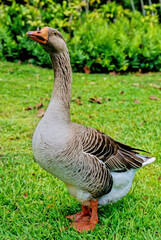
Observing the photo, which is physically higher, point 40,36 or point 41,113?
point 40,36

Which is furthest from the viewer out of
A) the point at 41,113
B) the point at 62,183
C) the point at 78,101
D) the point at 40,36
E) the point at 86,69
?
the point at 86,69

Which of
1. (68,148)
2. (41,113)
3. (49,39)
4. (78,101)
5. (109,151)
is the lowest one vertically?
(41,113)

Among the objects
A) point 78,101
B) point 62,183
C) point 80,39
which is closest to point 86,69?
point 80,39

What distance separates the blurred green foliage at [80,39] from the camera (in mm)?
8359

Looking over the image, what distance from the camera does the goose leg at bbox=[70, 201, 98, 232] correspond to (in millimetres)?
2447

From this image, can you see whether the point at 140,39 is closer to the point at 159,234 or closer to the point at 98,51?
the point at 98,51

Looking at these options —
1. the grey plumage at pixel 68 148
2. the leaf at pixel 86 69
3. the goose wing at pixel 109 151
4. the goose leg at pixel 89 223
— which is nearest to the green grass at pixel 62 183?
the goose leg at pixel 89 223

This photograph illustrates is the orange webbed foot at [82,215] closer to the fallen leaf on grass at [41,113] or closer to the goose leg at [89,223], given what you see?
the goose leg at [89,223]

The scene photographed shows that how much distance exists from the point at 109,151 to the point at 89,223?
673 mm

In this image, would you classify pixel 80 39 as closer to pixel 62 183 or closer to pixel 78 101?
pixel 78 101

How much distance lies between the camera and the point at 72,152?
2.14 metres

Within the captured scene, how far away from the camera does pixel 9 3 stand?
32.3 ft

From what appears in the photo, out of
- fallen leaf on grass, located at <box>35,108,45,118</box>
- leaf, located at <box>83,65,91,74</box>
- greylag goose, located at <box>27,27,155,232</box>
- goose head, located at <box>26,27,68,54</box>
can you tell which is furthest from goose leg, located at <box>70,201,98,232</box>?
leaf, located at <box>83,65,91,74</box>

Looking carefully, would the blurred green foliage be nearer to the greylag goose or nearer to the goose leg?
the greylag goose
